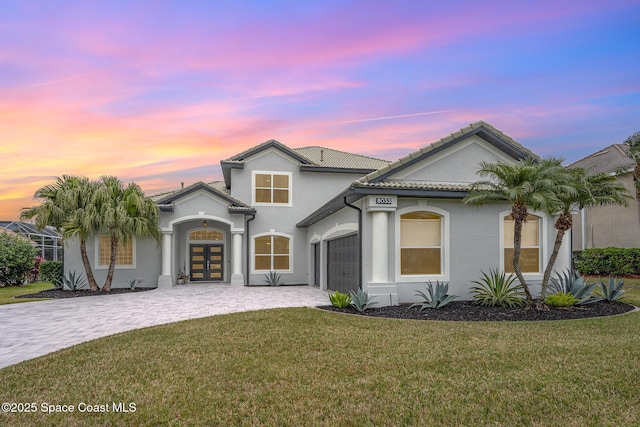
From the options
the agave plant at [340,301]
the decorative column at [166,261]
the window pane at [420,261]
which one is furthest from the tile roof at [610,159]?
the decorative column at [166,261]

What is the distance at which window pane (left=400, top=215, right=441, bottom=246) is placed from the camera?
12.0 meters

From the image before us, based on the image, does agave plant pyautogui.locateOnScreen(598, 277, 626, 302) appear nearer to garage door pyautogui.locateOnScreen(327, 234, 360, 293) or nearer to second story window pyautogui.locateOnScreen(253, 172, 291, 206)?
garage door pyautogui.locateOnScreen(327, 234, 360, 293)

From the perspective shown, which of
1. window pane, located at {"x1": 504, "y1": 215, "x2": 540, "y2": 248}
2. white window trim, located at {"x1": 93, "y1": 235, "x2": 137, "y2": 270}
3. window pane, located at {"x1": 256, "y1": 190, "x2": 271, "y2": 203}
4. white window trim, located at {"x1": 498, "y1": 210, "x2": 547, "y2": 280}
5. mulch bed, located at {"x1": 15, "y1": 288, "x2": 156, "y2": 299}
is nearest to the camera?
white window trim, located at {"x1": 498, "y1": 210, "x2": 547, "y2": 280}

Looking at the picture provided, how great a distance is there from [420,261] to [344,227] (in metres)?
3.03

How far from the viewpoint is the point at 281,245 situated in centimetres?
2078

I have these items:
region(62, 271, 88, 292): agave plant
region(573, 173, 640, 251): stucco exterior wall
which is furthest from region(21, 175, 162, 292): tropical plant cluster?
region(573, 173, 640, 251): stucco exterior wall

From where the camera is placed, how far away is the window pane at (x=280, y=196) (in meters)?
20.8

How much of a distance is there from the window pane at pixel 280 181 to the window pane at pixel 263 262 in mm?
3640

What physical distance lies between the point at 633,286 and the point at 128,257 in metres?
21.7

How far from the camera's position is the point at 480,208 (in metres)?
12.4

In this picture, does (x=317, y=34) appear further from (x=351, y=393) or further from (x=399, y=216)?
(x=351, y=393)

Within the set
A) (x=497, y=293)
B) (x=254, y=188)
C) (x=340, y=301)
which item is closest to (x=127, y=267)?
(x=254, y=188)

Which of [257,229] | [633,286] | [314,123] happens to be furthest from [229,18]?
→ [633,286]

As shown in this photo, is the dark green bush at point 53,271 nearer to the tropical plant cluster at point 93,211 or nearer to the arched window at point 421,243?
the tropical plant cluster at point 93,211
